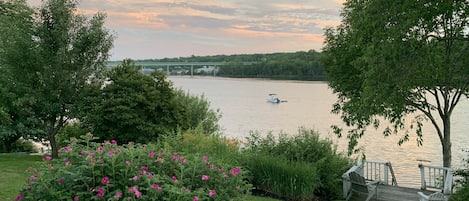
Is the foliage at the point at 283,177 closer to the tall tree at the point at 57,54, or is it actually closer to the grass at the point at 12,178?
the grass at the point at 12,178

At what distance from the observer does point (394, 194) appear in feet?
41.8

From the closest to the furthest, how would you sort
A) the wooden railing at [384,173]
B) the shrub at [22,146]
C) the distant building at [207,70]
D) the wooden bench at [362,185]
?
the wooden bench at [362,185] < the wooden railing at [384,173] < the shrub at [22,146] < the distant building at [207,70]

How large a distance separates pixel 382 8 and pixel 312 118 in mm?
38330

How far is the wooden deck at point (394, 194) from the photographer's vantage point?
12.4 metres

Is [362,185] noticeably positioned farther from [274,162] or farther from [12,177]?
[12,177]

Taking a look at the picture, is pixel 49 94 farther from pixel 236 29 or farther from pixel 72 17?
→ pixel 236 29

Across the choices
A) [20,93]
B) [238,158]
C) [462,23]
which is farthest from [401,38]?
[20,93]

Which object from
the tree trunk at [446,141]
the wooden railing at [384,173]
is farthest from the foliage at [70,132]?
the tree trunk at [446,141]

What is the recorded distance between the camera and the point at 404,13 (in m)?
8.55

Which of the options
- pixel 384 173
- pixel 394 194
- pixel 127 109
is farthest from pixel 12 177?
pixel 384 173

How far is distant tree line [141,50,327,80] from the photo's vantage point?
166 feet

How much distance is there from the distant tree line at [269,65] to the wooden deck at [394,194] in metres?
32.5

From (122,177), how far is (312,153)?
8759mm

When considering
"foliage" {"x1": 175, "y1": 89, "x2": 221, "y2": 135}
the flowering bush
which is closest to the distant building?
"foliage" {"x1": 175, "y1": 89, "x2": 221, "y2": 135}
